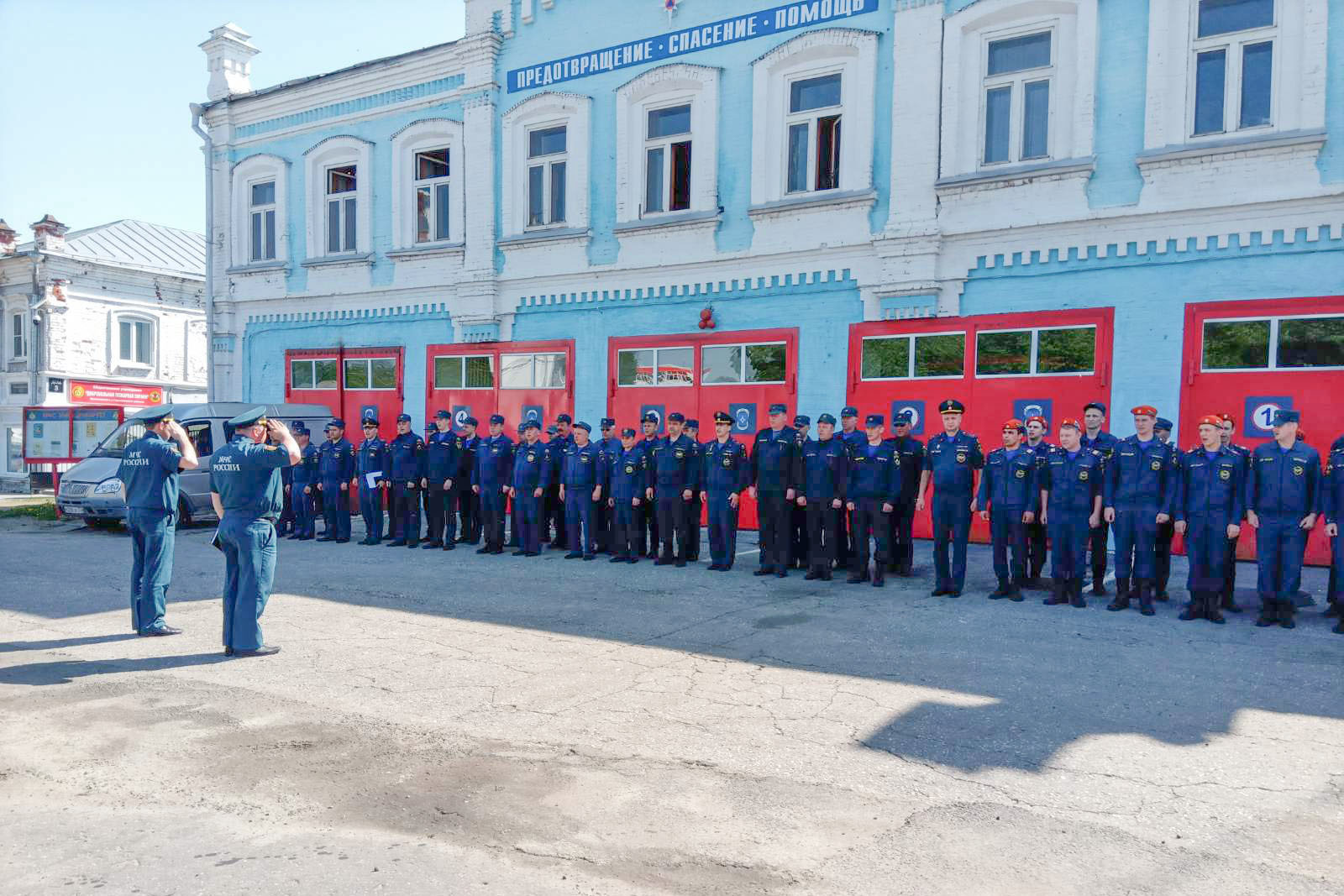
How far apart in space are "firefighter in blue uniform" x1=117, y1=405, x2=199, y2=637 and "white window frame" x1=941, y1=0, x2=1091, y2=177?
9811 mm

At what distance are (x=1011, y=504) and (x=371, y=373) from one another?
12891mm

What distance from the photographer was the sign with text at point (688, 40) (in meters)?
13.7

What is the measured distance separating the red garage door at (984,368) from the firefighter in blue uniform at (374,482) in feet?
21.8

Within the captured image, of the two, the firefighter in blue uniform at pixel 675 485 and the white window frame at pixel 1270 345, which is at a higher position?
the white window frame at pixel 1270 345

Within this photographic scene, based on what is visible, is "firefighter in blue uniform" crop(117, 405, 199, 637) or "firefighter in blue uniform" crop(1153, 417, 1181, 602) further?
"firefighter in blue uniform" crop(1153, 417, 1181, 602)

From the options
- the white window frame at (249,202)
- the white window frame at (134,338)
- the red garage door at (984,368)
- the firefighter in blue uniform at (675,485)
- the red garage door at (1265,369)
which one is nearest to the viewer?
the red garage door at (1265,369)

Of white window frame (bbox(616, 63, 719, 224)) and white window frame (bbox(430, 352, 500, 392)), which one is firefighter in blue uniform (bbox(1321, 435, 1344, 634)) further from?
white window frame (bbox(430, 352, 500, 392))

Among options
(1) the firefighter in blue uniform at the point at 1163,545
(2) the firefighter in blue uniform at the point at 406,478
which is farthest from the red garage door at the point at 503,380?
(1) the firefighter in blue uniform at the point at 1163,545

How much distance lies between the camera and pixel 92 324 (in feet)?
96.0

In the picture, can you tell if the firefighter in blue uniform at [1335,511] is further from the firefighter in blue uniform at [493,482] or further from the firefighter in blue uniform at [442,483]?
the firefighter in blue uniform at [442,483]

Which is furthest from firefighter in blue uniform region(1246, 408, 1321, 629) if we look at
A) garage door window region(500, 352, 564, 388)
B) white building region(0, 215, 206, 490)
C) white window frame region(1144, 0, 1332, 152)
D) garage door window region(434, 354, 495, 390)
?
white building region(0, 215, 206, 490)

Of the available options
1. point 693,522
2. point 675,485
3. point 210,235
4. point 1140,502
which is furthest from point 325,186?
point 1140,502

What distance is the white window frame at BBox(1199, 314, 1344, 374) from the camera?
10430 mm

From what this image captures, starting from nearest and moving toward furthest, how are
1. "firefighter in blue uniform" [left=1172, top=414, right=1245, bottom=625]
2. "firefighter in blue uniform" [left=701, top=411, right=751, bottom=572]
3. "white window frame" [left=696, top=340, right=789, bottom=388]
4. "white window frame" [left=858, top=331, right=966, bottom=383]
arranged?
"firefighter in blue uniform" [left=1172, top=414, right=1245, bottom=625] < "firefighter in blue uniform" [left=701, top=411, right=751, bottom=572] < "white window frame" [left=858, top=331, right=966, bottom=383] < "white window frame" [left=696, top=340, right=789, bottom=388]
